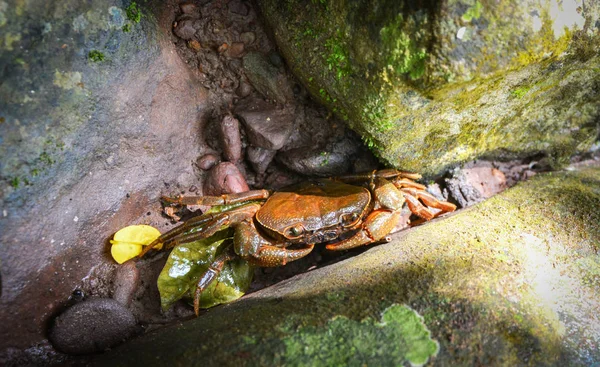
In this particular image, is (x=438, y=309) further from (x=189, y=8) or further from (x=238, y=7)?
Answer: (x=189, y=8)

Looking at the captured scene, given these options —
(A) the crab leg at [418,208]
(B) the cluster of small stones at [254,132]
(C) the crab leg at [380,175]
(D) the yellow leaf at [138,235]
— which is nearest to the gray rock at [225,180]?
(B) the cluster of small stones at [254,132]

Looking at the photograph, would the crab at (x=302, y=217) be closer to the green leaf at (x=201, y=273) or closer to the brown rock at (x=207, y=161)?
the green leaf at (x=201, y=273)

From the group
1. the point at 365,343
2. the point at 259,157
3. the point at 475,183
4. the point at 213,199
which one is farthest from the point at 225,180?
the point at 475,183

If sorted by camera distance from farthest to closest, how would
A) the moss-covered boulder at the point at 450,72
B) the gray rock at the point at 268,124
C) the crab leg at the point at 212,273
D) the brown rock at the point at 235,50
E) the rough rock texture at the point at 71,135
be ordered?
the gray rock at the point at 268,124 → the brown rock at the point at 235,50 → the crab leg at the point at 212,273 → the rough rock texture at the point at 71,135 → the moss-covered boulder at the point at 450,72

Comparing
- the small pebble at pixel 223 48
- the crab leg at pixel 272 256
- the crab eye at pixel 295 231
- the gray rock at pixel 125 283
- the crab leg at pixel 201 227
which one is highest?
the small pebble at pixel 223 48

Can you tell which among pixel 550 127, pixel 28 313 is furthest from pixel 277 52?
pixel 28 313

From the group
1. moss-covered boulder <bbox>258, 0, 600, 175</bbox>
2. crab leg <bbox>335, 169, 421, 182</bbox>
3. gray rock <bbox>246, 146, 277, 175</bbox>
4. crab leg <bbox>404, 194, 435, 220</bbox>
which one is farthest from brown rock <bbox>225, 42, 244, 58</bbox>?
crab leg <bbox>404, 194, 435, 220</bbox>
